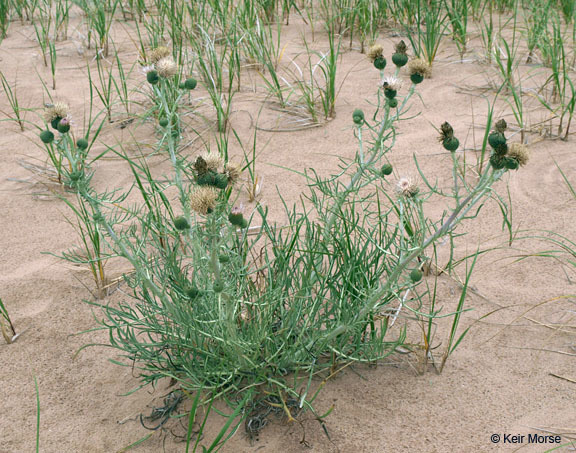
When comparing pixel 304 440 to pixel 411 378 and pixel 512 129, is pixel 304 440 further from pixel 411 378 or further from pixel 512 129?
pixel 512 129

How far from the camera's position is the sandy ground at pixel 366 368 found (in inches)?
75.0

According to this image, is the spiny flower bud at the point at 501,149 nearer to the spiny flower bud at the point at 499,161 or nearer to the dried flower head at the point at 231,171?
the spiny flower bud at the point at 499,161

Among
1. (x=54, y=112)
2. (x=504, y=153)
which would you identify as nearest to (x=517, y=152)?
(x=504, y=153)

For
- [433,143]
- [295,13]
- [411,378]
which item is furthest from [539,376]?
[295,13]

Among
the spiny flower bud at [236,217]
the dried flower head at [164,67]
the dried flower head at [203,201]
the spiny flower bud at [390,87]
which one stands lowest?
the spiny flower bud at [236,217]

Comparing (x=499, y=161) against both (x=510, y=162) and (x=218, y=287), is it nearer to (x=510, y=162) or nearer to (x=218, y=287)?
(x=510, y=162)

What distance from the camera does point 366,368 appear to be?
2129mm

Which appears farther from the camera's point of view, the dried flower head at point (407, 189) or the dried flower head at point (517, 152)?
the dried flower head at point (407, 189)

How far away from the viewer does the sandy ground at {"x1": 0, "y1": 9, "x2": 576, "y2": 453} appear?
1.91 meters

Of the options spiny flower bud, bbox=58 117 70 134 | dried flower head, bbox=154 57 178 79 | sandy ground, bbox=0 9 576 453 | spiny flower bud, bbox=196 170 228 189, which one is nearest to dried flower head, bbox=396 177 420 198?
spiny flower bud, bbox=196 170 228 189

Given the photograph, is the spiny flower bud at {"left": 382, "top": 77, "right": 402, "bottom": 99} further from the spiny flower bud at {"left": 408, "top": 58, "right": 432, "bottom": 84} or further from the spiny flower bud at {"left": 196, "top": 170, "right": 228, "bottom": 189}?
the spiny flower bud at {"left": 196, "top": 170, "right": 228, "bottom": 189}

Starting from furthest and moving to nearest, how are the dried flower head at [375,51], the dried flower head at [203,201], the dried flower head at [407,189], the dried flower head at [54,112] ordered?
the dried flower head at [375,51], the dried flower head at [54,112], the dried flower head at [407,189], the dried flower head at [203,201]

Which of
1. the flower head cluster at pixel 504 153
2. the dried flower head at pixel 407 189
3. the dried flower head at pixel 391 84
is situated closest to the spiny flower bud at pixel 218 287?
the dried flower head at pixel 407 189

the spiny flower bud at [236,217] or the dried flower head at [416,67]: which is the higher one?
the dried flower head at [416,67]
